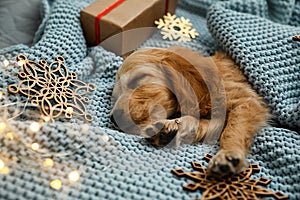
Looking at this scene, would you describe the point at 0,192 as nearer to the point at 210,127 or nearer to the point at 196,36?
the point at 210,127

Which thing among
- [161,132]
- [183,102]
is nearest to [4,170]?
[161,132]

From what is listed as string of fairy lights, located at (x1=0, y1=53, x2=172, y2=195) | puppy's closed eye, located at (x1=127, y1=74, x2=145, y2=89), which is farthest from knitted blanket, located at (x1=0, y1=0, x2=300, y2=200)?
puppy's closed eye, located at (x1=127, y1=74, x2=145, y2=89)

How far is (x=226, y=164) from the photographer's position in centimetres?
117

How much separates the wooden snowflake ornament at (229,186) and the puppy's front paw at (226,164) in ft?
0.07

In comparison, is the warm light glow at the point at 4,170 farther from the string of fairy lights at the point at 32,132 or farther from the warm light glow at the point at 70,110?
the warm light glow at the point at 70,110

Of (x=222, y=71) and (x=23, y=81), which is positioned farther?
(x=222, y=71)

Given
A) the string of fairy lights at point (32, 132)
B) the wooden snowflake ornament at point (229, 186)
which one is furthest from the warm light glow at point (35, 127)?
the wooden snowflake ornament at point (229, 186)

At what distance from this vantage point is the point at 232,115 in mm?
1428

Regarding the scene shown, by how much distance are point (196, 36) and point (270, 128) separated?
0.60m

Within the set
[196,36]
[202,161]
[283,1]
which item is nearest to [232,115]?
[202,161]

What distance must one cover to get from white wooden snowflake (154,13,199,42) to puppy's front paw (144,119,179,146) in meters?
0.54

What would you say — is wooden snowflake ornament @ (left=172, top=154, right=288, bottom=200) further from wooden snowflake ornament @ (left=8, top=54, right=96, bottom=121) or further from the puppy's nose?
wooden snowflake ornament @ (left=8, top=54, right=96, bottom=121)

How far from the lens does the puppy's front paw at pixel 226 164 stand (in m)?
1.17

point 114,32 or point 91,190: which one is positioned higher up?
point 114,32
